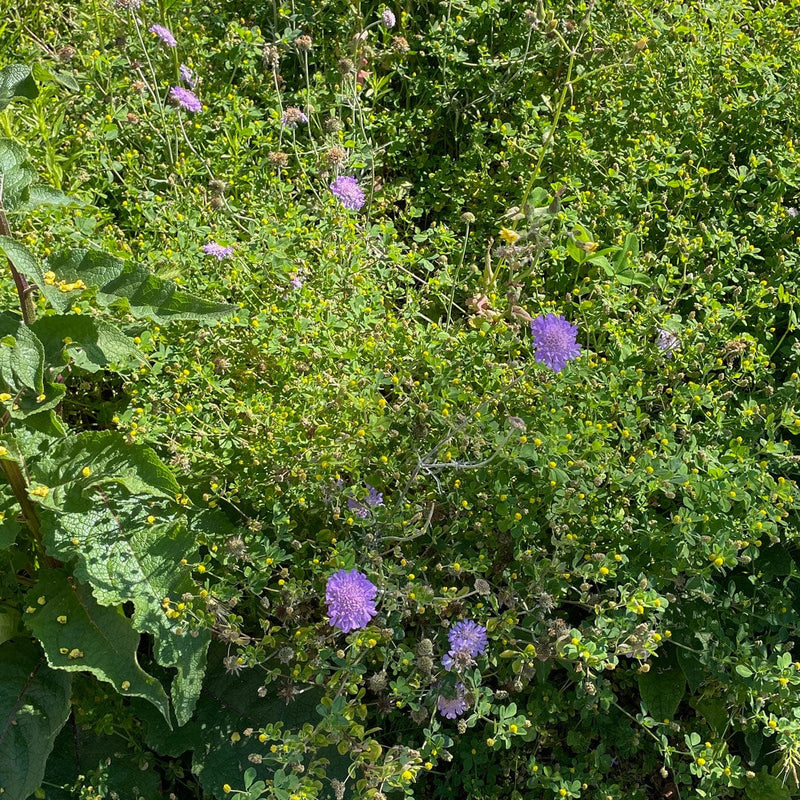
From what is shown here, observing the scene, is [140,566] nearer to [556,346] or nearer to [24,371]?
[24,371]

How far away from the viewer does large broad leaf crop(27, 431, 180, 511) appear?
206 cm

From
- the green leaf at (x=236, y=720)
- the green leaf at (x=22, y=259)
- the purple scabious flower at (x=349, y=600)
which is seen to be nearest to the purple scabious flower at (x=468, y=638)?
the purple scabious flower at (x=349, y=600)

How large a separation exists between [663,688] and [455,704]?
64 centimetres

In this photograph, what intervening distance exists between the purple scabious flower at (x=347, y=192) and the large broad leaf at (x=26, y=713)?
1618 mm

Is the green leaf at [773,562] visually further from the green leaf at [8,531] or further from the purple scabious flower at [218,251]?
the green leaf at [8,531]

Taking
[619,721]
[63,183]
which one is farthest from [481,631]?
[63,183]

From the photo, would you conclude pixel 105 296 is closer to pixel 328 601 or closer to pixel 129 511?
pixel 129 511

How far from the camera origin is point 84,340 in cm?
212

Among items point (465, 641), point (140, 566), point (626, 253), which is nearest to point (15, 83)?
point (140, 566)

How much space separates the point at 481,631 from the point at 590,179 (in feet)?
5.65

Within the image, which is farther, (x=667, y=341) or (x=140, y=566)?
(x=667, y=341)

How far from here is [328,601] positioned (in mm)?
1893

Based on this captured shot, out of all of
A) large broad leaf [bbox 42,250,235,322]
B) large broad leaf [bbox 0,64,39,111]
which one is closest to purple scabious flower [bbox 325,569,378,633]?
large broad leaf [bbox 42,250,235,322]

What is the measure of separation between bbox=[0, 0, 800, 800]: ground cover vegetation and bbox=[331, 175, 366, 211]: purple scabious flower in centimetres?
2
